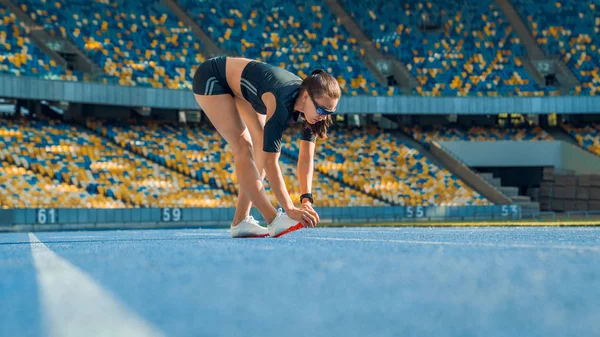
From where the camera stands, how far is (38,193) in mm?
23281

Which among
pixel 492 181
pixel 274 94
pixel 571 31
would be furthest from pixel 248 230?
pixel 571 31

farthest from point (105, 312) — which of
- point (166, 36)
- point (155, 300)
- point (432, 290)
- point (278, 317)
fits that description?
point (166, 36)

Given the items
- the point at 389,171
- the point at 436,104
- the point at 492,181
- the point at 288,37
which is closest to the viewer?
the point at 389,171

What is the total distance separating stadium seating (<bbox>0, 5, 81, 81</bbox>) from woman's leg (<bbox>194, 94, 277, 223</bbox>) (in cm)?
2236

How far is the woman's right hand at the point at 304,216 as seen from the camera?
5320mm

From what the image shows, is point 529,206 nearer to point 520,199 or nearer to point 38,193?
point 520,199

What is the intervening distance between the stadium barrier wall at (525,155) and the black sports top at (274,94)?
28.5 metres

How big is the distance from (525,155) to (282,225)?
30256 mm

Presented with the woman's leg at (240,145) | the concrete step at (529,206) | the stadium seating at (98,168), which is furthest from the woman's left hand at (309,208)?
the concrete step at (529,206)

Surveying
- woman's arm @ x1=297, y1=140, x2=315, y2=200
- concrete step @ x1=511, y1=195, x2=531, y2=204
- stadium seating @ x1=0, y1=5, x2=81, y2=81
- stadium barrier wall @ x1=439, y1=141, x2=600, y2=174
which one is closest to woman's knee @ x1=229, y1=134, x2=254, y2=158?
woman's arm @ x1=297, y1=140, x2=315, y2=200

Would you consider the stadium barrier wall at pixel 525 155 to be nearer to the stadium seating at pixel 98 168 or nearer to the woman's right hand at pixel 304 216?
the stadium seating at pixel 98 168

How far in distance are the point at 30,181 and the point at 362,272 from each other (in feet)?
74.3

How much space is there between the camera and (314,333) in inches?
64.7

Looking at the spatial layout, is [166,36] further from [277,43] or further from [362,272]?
[362,272]
